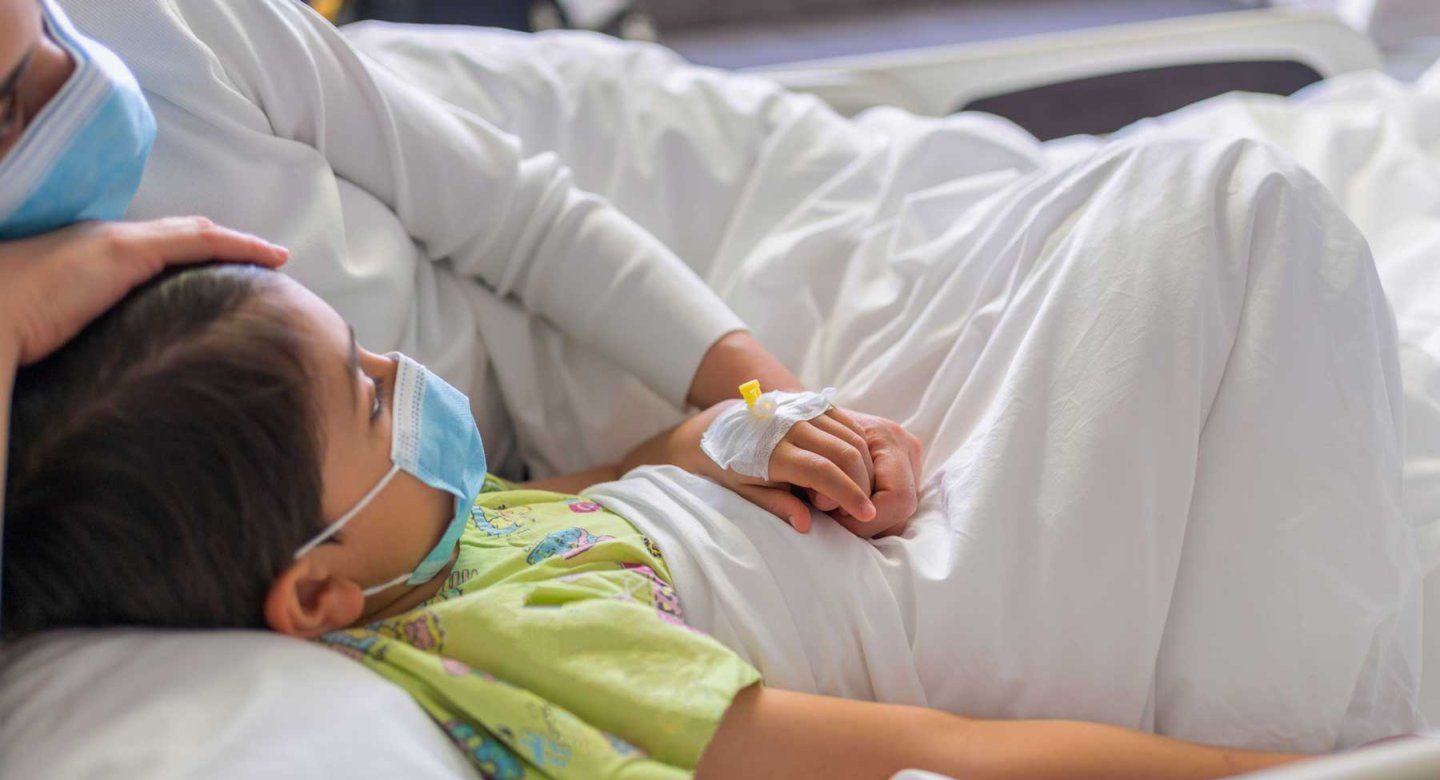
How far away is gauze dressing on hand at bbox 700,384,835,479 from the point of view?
1015 millimetres

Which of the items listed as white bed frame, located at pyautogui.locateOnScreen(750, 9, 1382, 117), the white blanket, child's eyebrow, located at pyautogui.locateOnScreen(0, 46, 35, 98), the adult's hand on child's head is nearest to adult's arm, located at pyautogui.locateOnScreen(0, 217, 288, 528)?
the adult's hand on child's head

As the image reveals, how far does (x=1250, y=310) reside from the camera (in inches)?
38.2

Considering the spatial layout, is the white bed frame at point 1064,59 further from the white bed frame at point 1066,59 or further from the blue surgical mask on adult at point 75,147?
the blue surgical mask on adult at point 75,147

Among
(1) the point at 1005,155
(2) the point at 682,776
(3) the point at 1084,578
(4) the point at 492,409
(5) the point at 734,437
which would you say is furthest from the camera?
(1) the point at 1005,155

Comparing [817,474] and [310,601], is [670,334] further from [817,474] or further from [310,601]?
[310,601]

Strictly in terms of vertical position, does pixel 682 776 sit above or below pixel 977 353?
below

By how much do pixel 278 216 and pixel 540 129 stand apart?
0.46 m

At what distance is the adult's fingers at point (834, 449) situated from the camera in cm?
100

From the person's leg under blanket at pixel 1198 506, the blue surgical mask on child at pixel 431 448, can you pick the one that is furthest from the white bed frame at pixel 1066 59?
the blue surgical mask on child at pixel 431 448

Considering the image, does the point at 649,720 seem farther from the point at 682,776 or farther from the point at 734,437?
the point at 734,437

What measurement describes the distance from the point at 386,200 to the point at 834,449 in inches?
20.1

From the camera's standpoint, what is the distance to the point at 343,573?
0.88 m

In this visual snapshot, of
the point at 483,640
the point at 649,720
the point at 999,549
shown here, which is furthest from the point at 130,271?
the point at 999,549

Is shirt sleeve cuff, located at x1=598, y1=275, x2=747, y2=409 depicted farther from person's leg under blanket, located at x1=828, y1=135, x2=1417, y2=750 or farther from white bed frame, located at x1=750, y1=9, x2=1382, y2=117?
white bed frame, located at x1=750, y1=9, x2=1382, y2=117
